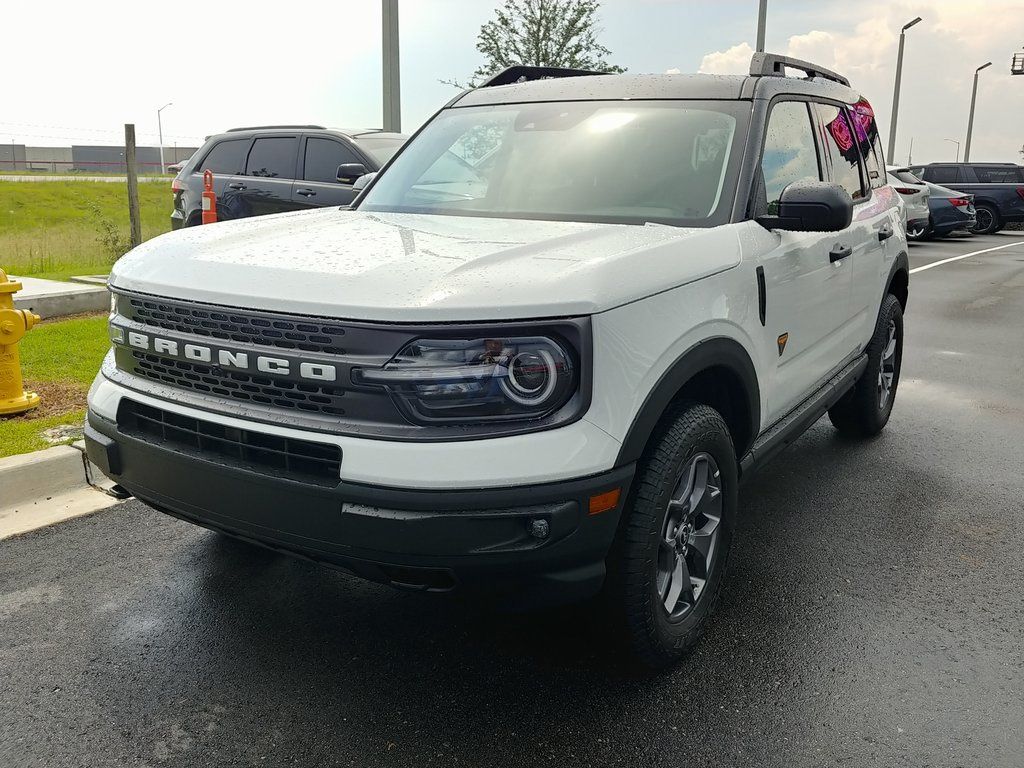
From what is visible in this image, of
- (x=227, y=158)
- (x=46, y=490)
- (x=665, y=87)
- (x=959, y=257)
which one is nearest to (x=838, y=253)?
(x=665, y=87)

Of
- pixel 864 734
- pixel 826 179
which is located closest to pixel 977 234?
pixel 826 179

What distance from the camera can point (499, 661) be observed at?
10.1 feet

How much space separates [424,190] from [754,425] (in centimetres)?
171

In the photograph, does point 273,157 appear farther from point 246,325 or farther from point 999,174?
point 999,174

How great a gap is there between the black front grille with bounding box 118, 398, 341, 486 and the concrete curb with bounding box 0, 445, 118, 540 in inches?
64.9

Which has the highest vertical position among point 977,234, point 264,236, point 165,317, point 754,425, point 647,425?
point 264,236

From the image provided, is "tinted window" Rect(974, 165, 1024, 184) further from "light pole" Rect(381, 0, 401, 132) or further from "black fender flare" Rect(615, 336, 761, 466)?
"black fender flare" Rect(615, 336, 761, 466)

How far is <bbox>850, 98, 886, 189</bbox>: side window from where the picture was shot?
5.07 meters

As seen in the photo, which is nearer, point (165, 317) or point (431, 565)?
point (431, 565)

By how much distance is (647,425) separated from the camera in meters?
2.62

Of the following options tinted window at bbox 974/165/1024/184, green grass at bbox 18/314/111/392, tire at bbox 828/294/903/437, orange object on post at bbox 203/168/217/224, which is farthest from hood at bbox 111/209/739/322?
tinted window at bbox 974/165/1024/184

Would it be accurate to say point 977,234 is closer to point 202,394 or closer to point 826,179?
point 826,179

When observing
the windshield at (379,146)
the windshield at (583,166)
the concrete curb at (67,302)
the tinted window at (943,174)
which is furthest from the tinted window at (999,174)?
the windshield at (583,166)

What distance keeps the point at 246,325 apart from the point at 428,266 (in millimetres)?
523
